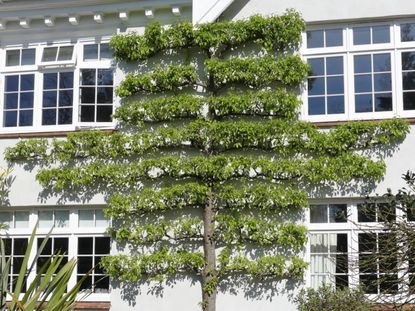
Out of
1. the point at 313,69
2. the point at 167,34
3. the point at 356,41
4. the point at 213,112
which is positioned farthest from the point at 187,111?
the point at 356,41

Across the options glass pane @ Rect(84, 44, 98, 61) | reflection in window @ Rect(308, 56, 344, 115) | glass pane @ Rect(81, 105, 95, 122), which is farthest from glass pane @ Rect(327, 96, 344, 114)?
glass pane @ Rect(84, 44, 98, 61)

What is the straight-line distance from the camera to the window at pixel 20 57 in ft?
45.2

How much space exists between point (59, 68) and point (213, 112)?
119 inches

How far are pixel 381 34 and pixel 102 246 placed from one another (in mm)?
5916

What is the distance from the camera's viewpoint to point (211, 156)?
488 inches

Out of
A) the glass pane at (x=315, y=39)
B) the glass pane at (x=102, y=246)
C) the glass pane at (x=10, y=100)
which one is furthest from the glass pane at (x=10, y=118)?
the glass pane at (x=315, y=39)

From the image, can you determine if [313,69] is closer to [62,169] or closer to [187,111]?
[187,111]

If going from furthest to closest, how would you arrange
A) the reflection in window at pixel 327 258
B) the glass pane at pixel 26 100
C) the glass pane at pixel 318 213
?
1. the glass pane at pixel 26 100
2. the glass pane at pixel 318 213
3. the reflection in window at pixel 327 258

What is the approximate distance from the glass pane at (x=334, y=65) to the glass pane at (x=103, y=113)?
3903 mm

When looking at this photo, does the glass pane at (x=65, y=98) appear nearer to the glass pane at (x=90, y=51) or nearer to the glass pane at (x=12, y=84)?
the glass pane at (x=90, y=51)

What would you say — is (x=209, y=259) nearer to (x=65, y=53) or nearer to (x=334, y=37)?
(x=334, y=37)

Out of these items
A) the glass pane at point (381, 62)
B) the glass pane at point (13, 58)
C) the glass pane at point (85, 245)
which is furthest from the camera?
the glass pane at point (13, 58)

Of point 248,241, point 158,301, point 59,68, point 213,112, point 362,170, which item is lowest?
point 158,301

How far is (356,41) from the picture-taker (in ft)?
40.9
